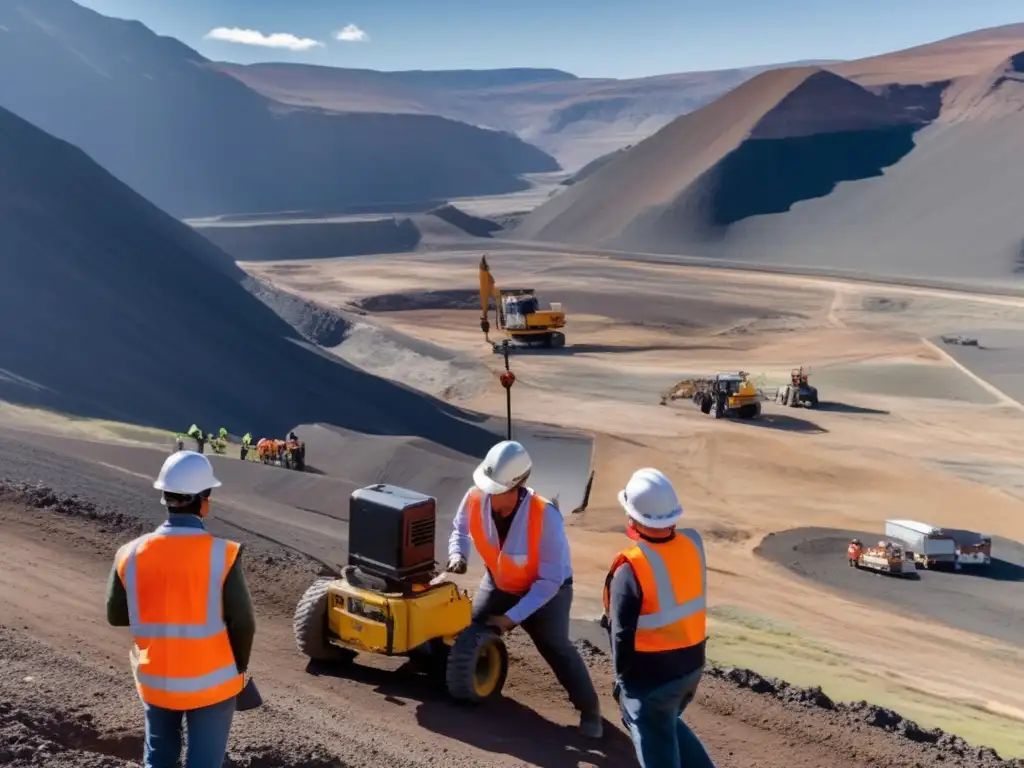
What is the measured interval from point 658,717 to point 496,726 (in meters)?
1.93

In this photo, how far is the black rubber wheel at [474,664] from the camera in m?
6.27

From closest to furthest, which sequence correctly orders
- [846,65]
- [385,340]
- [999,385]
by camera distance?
[999,385] → [385,340] → [846,65]

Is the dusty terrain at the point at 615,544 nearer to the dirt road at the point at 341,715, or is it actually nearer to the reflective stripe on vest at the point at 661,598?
the dirt road at the point at 341,715

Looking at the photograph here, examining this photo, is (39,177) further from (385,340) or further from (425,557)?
(425,557)

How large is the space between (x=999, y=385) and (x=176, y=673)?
33741mm

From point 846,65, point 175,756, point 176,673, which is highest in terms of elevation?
point 846,65

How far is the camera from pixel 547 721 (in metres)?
6.48

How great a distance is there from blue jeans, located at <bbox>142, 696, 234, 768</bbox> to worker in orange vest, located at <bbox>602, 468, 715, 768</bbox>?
5.33ft

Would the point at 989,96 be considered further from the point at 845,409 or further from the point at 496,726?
the point at 496,726

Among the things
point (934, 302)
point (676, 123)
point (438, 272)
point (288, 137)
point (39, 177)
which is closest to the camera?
point (39, 177)

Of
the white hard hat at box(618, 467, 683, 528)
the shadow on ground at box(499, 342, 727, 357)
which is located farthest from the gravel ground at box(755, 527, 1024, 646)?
the shadow on ground at box(499, 342, 727, 357)

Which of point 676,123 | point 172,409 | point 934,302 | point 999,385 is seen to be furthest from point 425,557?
point 676,123

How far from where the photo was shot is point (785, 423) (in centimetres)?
2825

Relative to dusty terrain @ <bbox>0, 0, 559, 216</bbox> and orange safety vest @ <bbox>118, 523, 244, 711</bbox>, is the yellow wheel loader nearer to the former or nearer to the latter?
orange safety vest @ <bbox>118, 523, 244, 711</bbox>
